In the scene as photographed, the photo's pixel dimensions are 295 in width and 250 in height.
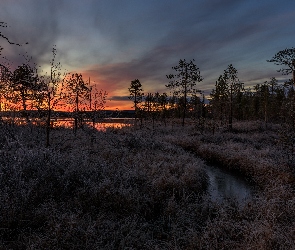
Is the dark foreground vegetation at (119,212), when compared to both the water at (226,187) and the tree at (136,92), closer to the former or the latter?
the water at (226,187)

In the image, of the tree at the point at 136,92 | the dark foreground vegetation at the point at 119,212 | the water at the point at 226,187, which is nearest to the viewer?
the dark foreground vegetation at the point at 119,212

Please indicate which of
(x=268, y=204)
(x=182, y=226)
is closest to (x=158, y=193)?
(x=182, y=226)

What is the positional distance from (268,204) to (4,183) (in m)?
8.45

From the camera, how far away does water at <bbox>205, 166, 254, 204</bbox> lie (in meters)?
10.4

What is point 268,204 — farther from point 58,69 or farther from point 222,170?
point 58,69

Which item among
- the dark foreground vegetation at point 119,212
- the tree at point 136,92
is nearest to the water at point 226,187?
the dark foreground vegetation at point 119,212

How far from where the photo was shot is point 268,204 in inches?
289

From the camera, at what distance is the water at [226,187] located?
34.1ft

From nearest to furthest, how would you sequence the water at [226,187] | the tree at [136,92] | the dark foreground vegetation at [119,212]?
the dark foreground vegetation at [119,212]
the water at [226,187]
the tree at [136,92]

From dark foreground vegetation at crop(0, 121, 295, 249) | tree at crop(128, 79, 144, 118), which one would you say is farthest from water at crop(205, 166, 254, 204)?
tree at crop(128, 79, 144, 118)

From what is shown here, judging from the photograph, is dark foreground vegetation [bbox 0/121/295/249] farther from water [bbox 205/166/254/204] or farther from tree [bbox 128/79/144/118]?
tree [bbox 128/79/144/118]

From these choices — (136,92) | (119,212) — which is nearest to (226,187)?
(119,212)

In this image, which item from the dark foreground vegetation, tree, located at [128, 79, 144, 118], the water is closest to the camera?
the dark foreground vegetation

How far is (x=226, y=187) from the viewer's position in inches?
472
